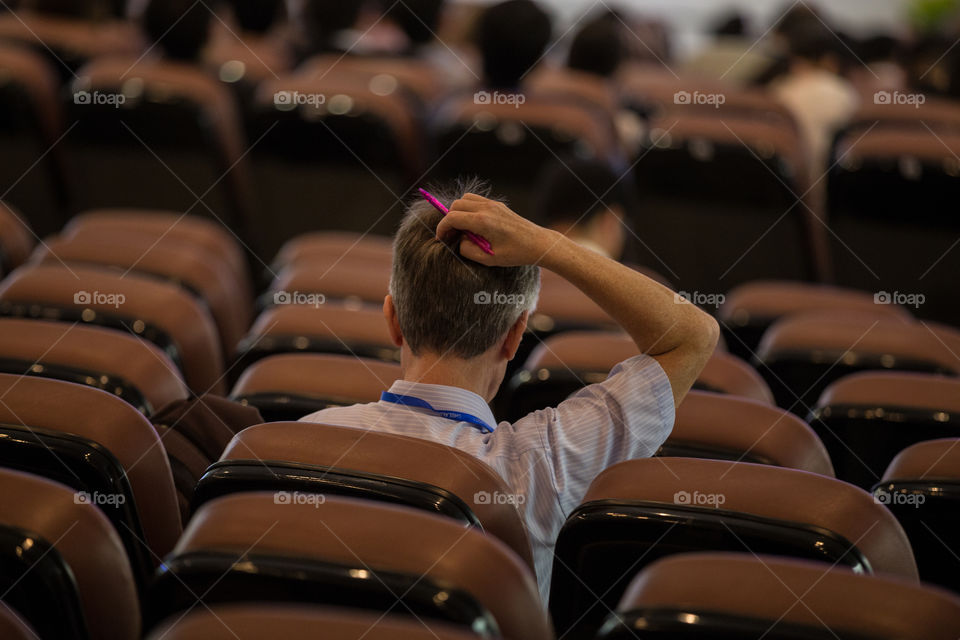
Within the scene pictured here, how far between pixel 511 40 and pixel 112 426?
2.90 metres

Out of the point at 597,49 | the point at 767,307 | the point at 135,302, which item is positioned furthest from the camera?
the point at 597,49

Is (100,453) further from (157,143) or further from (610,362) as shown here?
(157,143)

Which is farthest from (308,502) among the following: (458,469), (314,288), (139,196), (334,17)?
(334,17)

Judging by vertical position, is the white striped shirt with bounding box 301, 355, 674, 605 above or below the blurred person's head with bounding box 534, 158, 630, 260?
below

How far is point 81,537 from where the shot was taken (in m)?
0.92

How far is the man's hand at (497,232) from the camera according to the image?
3.86 ft

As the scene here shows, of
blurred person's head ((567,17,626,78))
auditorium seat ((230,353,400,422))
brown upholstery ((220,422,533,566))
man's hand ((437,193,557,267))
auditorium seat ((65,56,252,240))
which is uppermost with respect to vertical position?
blurred person's head ((567,17,626,78))

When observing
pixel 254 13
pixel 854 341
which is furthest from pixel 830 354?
pixel 254 13

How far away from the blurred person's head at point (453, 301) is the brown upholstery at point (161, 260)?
0.93 metres

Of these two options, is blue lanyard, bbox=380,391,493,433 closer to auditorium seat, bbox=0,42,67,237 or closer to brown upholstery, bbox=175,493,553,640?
brown upholstery, bbox=175,493,553,640

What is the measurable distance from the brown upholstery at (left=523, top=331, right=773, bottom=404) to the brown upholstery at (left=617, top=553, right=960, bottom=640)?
0.69 metres

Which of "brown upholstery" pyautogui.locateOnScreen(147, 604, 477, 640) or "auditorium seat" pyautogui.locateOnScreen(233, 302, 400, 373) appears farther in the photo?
"auditorium seat" pyautogui.locateOnScreen(233, 302, 400, 373)

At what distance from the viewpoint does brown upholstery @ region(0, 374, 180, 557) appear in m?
1.11

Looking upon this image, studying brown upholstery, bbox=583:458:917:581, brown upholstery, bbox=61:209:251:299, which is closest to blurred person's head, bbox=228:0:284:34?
brown upholstery, bbox=61:209:251:299
